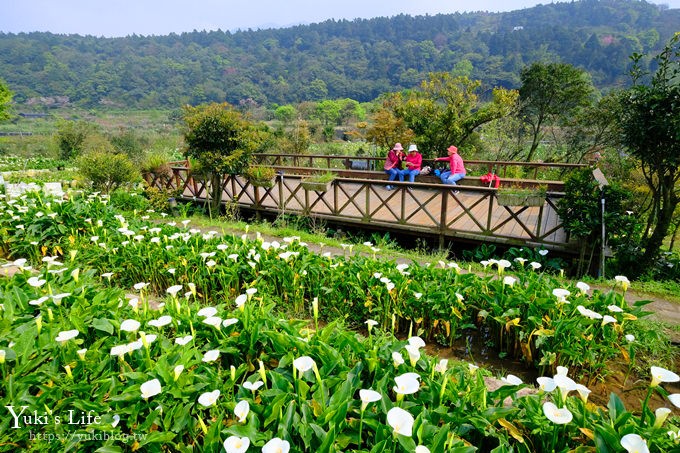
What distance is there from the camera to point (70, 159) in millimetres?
18016

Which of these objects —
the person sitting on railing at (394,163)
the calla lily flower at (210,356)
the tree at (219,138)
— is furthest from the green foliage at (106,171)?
the calla lily flower at (210,356)

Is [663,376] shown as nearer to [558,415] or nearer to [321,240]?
[558,415]

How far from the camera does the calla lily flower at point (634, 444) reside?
53.4 inches

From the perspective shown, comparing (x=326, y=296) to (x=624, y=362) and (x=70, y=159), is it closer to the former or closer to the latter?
(x=624, y=362)

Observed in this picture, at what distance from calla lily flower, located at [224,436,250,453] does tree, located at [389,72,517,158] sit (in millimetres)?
11170

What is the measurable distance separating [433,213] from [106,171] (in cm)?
704

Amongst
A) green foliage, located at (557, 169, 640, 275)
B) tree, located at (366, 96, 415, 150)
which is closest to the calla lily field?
green foliage, located at (557, 169, 640, 275)

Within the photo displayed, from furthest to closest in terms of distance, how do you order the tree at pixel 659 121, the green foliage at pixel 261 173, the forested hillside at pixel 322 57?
the forested hillside at pixel 322 57, the green foliage at pixel 261 173, the tree at pixel 659 121

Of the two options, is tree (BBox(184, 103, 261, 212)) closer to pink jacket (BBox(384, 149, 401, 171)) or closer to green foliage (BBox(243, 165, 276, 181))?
green foliage (BBox(243, 165, 276, 181))

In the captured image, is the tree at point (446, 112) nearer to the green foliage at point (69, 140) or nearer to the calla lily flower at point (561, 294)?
the calla lily flower at point (561, 294)

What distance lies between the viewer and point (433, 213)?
8.05 m

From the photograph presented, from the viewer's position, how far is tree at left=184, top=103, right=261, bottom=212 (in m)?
A: 7.74

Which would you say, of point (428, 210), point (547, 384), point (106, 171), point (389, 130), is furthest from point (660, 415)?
→ point (389, 130)

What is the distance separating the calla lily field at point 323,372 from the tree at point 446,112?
29.0 feet
